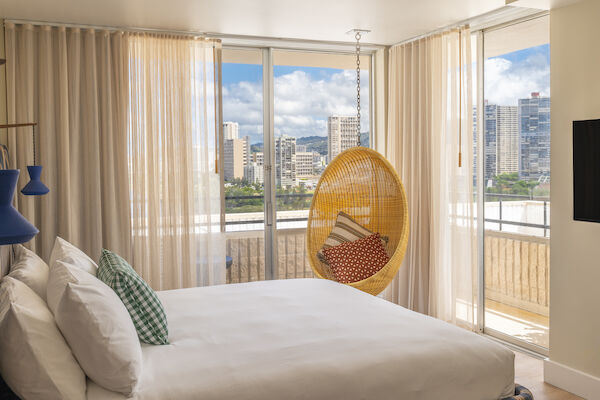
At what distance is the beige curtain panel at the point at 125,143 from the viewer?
13.6 feet

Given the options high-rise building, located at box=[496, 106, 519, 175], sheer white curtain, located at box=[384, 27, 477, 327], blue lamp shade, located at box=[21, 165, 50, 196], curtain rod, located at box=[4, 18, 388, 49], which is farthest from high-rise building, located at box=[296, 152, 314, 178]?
blue lamp shade, located at box=[21, 165, 50, 196]

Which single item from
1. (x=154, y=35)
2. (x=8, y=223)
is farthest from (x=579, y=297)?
(x=154, y=35)

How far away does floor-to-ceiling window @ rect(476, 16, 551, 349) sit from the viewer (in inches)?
156

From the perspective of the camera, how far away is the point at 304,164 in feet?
17.4

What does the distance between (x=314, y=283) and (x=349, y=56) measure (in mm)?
2732

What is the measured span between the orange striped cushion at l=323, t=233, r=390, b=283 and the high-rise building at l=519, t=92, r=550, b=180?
1.22 meters

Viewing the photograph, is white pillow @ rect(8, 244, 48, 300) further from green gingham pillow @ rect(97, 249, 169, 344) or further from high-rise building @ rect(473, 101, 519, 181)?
high-rise building @ rect(473, 101, 519, 181)

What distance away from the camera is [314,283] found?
140 inches

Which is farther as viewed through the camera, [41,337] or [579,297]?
[579,297]

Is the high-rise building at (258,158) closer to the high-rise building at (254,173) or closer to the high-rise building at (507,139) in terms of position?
the high-rise building at (254,173)

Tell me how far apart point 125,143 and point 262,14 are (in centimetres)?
148

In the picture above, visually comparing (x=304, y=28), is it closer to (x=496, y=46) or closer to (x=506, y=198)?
(x=496, y=46)

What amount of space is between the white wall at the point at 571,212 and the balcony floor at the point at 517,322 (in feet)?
1.97

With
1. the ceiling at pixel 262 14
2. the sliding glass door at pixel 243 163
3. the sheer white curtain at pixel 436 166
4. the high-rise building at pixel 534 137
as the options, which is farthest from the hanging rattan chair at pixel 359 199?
the ceiling at pixel 262 14
